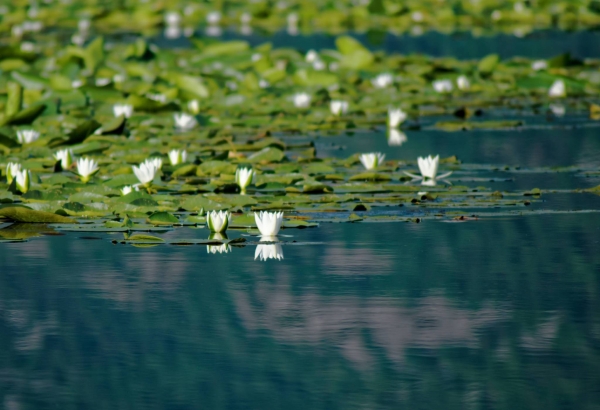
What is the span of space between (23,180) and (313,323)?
9.29 feet

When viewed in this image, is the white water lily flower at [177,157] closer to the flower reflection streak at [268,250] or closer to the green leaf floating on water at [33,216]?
the green leaf floating on water at [33,216]

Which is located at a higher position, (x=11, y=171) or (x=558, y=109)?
(x=558, y=109)

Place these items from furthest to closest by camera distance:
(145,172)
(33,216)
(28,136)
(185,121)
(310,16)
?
(310,16), (185,121), (28,136), (145,172), (33,216)

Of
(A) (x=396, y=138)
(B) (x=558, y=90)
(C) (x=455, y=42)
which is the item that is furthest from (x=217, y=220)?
(C) (x=455, y=42)

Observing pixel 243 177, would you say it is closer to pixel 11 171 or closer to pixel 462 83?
pixel 11 171

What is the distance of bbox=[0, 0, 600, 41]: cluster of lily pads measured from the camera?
20578mm

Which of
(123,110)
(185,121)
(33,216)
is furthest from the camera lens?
(123,110)

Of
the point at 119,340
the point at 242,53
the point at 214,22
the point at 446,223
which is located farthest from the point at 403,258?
the point at 214,22

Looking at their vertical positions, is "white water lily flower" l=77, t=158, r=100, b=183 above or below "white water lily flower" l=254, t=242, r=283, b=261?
above

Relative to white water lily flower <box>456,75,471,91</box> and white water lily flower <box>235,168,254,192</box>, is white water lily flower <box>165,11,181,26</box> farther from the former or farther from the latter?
white water lily flower <box>235,168,254,192</box>

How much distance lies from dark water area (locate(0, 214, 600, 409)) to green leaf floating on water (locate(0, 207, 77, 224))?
0.34 m

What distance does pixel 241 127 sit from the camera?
8984 mm

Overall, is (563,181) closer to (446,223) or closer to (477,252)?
(446,223)

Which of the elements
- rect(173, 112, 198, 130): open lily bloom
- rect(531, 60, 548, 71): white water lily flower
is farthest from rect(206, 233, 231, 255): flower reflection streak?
rect(531, 60, 548, 71): white water lily flower
